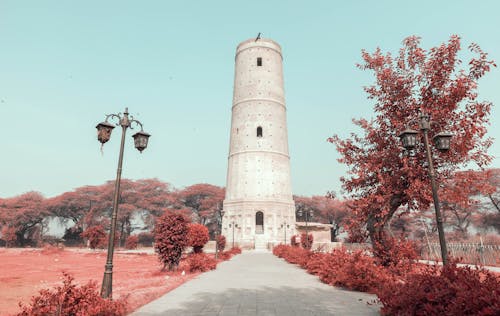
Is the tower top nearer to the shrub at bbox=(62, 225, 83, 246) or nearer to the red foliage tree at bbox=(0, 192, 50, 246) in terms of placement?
the shrub at bbox=(62, 225, 83, 246)

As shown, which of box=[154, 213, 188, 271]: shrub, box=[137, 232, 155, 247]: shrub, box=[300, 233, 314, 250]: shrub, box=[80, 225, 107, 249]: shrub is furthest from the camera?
box=[137, 232, 155, 247]: shrub

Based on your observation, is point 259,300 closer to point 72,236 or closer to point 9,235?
point 9,235

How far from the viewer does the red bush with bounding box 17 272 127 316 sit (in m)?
5.02

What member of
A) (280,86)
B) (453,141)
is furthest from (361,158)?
(280,86)

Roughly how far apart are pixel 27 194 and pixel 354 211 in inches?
2318

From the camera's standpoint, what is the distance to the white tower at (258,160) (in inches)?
1503

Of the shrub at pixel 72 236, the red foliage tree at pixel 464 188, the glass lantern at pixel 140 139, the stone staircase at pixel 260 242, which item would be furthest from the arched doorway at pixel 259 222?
the glass lantern at pixel 140 139

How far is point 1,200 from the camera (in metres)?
50.7

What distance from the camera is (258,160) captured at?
39.2 m

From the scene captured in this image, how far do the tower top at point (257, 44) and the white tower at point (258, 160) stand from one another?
7.0 inches

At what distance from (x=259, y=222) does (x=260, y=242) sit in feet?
12.7

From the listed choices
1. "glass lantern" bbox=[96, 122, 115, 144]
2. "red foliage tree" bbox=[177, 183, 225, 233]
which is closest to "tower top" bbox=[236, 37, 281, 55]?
"red foliage tree" bbox=[177, 183, 225, 233]

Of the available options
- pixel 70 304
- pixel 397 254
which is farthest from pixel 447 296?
pixel 70 304

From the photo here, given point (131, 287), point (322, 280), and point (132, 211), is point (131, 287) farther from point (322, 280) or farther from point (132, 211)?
point (132, 211)
